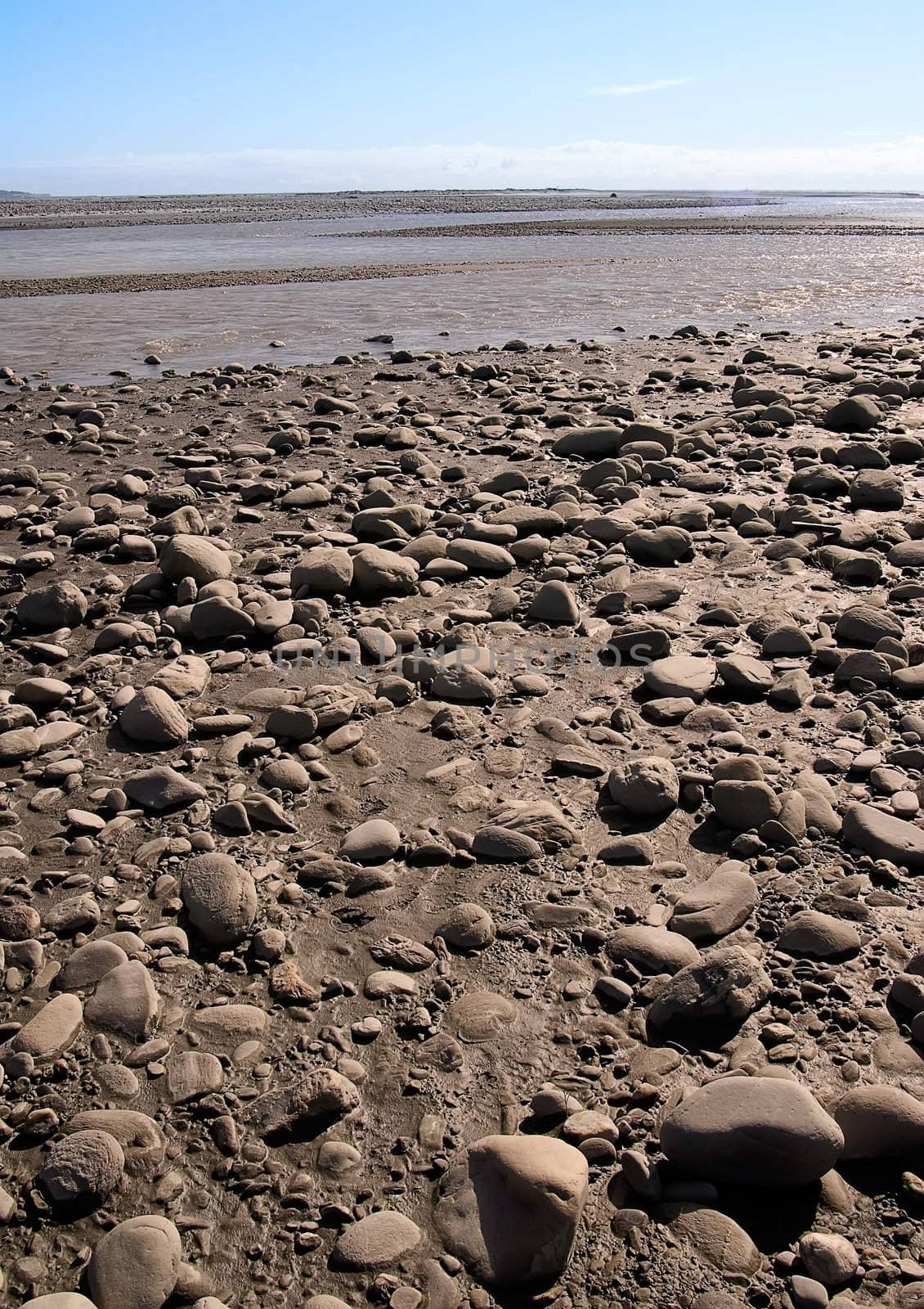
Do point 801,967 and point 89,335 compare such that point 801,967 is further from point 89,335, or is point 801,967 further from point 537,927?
point 89,335

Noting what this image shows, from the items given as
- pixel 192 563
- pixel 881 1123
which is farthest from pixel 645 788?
pixel 192 563

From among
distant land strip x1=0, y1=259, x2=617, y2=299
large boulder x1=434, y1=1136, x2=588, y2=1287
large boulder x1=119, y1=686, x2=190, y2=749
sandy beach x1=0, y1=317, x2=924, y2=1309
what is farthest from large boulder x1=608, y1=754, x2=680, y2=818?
distant land strip x1=0, y1=259, x2=617, y2=299

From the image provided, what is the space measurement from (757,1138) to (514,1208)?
517mm

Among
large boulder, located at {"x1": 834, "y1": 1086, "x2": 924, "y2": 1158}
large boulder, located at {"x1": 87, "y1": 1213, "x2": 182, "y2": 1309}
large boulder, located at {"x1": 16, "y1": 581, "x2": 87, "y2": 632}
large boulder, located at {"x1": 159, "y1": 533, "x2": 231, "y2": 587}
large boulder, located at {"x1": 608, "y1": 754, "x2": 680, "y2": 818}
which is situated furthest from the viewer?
large boulder, located at {"x1": 159, "y1": 533, "x2": 231, "y2": 587}

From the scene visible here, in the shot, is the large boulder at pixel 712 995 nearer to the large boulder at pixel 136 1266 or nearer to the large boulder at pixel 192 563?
the large boulder at pixel 136 1266

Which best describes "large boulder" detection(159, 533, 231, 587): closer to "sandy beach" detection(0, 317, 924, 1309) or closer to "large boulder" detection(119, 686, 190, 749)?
"sandy beach" detection(0, 317, 924, 1309)

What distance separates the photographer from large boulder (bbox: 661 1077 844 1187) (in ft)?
6.97

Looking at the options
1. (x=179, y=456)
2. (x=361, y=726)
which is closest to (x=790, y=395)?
Answer: (x=179, y=456)

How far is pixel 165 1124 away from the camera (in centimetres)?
231

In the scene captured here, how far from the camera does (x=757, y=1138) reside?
2141 millimetres

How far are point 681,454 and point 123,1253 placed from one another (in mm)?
6691

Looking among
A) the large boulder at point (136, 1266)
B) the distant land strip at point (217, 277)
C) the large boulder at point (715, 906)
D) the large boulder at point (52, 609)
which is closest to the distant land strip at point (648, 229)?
the distant land strip at point (217, 277)

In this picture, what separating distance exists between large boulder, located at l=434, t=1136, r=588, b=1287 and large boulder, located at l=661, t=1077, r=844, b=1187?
9.1 inches

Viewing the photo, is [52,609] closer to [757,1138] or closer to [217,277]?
[757,1138]
